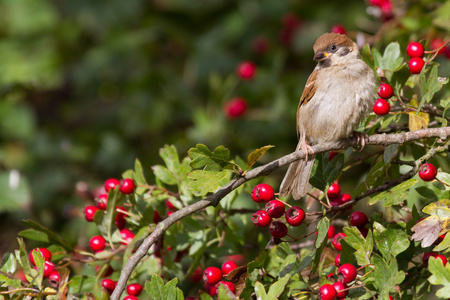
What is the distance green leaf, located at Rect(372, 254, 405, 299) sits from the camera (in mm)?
1871

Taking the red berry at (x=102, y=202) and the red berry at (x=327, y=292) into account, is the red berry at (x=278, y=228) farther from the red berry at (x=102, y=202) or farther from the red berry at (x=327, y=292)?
the red berry at (x=102, y=202)

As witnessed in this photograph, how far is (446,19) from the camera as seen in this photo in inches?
123

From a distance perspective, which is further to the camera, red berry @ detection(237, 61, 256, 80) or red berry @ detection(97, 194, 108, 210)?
red berry @ detection(237, 61, 256, 80)

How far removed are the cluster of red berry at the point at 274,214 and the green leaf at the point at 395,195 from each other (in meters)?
0.27

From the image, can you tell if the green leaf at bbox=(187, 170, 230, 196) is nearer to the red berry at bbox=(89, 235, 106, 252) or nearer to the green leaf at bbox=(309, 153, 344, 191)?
the green leaf at bbox=(309, 153, 344, 191)

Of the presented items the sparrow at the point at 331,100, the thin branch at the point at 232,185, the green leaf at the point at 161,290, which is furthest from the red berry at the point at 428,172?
the green leaf at the point at 161,290

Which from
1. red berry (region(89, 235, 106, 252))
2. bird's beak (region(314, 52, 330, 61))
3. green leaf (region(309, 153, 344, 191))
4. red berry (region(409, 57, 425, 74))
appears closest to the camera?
green leaf (region(309, 153, 344, 191))

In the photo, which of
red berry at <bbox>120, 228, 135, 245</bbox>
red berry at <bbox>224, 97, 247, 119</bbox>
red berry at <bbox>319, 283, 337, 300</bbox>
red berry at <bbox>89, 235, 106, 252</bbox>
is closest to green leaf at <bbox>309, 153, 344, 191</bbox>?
red berry at <bbox>319, 283, 337, 300</bbox>

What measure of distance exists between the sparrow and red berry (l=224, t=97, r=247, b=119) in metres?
1.26

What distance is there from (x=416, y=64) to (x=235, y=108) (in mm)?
2140

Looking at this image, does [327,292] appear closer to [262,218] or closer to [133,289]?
[262,218]

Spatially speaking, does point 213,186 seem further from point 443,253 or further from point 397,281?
point 443,253

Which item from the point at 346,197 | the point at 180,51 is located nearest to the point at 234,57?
the point at 180,51

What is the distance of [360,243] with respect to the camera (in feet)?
6.62
